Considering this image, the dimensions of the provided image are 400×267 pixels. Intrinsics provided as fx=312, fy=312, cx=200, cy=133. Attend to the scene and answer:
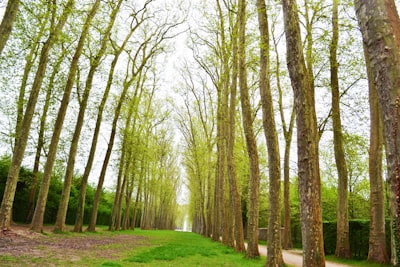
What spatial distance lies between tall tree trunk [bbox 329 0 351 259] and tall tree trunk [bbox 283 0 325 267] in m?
8.82

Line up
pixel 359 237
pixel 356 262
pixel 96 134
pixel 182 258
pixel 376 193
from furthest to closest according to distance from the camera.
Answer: pixel 96 134 → pixel 359 237 → pixel 356 262 → pixel 376 193 → pixel 182 258

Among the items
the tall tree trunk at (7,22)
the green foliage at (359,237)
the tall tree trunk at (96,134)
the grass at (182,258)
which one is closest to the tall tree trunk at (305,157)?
the grass at (182,258)

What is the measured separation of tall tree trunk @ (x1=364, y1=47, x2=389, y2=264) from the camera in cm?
1166

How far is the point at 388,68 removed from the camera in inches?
103

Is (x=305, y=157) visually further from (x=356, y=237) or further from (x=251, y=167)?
(x=356, y=237)

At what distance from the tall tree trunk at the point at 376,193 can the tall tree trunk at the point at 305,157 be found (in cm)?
730

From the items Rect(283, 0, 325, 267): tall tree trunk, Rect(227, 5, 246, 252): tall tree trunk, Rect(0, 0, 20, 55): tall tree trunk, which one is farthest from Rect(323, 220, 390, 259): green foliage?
Rect(0, 0, 20, 55): tall tree trunk

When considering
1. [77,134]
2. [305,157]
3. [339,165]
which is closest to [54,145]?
[77,134]

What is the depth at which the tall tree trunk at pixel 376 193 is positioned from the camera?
11.7 m

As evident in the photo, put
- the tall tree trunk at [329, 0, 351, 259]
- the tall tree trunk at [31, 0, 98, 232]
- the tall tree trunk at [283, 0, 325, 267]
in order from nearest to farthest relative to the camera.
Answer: the tall tree trunk at [283, 0, 325, 267], the tall tree trunk at [329, 0, 351, 259], the tall tree trunk at [31, 0, 98, 232]

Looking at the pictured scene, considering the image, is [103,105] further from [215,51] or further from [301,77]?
[301,77]

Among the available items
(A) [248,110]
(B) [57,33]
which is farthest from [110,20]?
(A) [248,110]

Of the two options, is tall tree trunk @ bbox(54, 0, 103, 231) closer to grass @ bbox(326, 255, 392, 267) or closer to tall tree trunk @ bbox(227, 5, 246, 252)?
tall tree trunk @ bbox(227, 5, 246, 252)

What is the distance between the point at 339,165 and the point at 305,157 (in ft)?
32.9
